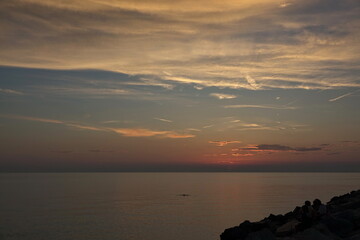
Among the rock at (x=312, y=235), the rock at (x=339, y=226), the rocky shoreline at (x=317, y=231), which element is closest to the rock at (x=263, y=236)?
the rocky shoreline at (x=317, y=231)

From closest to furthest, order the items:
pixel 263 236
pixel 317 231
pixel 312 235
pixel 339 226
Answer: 1. pixel 312 235
2. pixel 317 231
3. pixel 263 236
4. pixel 339 226

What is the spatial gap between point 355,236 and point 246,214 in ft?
140

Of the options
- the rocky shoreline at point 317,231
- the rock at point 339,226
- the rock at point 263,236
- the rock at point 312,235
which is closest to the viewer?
the rock at point 312,235

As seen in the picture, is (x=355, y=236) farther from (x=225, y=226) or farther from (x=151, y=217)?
(x=151, y=217)

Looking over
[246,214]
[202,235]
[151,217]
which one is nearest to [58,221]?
[151,217]

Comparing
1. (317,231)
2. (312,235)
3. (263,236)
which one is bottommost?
(263,236)

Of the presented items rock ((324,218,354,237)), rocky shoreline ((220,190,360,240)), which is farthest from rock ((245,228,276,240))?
rock ((324,218,354,237))

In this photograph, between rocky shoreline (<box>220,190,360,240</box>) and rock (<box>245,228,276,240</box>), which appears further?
rock (<box>245,228,276,240</box>)

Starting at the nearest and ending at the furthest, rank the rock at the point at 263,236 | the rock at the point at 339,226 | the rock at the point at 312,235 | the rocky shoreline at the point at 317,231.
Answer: the rock at the point at 312,235
the rocky shoreline at the point at 317,231
the rock at the point at 263,236
the rock at the point at 339,226

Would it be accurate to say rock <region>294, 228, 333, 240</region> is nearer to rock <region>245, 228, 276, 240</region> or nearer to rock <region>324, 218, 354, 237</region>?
rock <region>245, 228, 276, 240</region>

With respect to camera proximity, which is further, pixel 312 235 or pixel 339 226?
pixel 339 226

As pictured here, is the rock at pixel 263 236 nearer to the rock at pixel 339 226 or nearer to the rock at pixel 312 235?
the rock at pixel 312 235

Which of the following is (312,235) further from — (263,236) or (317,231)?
(263,236)

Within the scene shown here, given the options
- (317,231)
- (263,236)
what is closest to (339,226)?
(317,231)
